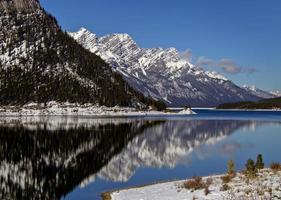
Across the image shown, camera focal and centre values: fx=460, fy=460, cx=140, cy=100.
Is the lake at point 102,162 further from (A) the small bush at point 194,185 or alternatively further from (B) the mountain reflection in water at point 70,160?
(A) the small bush at point 194,185

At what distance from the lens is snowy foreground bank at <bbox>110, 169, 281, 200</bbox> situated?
1342 inches

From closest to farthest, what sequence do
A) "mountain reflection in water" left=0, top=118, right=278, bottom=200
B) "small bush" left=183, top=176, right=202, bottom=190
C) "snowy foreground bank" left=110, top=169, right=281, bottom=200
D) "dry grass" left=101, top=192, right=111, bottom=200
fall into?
"snowy foreground bank" left=110, top=169, right=281, bottom=200, "small bush" left=183, top=176, right=202, bottom=190, "dry grass" left=101, top=192, right=111, bottom=200, "mountain reflection in water" left=0, top=118, right=278, bottom=200

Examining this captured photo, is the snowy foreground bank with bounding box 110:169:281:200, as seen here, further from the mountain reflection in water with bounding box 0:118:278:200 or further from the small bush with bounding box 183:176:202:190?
the mountain reflection in water with bounding box 0:118:278:200

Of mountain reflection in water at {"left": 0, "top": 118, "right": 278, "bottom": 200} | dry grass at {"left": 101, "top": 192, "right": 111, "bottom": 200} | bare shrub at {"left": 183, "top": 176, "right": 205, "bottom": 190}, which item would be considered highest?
bare shrub at {"left": 183, "top": 176, "right": 205, "bottom": 190}

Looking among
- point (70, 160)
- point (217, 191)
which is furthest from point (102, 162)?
point (217, 191)

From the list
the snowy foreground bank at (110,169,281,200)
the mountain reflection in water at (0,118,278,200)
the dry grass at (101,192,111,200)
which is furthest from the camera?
the mountain reflection in water at (0,118,278,200)

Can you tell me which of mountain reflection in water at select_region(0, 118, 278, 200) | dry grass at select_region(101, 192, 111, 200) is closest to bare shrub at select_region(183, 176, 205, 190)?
dry grass at select_region(101, 192, 111, 200)

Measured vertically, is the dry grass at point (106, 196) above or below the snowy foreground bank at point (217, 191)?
below

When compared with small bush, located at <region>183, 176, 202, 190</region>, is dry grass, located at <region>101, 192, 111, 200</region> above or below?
below

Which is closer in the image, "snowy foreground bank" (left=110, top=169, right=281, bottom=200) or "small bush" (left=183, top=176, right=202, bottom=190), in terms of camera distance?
"snowy foreground bank" (left=110, top=169, right=281, bottom=200)

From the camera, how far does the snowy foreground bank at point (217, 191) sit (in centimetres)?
3410

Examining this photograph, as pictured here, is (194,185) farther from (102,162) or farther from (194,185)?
(102,162)

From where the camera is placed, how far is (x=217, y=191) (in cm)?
3672

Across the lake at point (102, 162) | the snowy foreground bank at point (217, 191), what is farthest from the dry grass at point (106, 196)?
the lake at point (102, 162)
